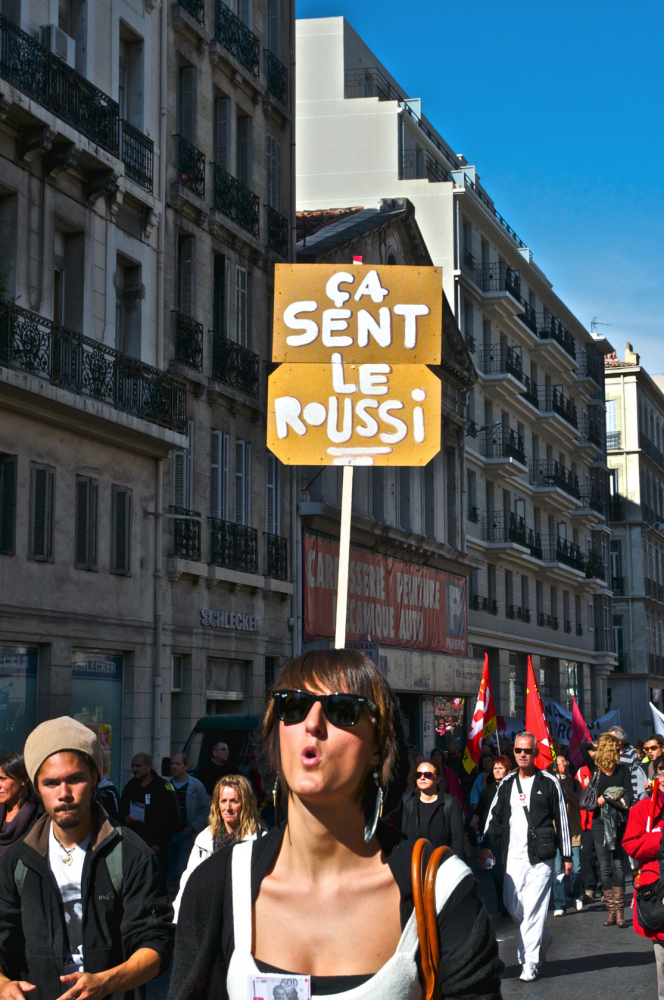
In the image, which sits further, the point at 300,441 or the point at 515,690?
the point at 515,690

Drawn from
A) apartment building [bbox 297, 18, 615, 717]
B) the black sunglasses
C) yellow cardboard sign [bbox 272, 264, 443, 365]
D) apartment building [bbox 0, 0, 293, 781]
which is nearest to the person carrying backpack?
the black sunglasses

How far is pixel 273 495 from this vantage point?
88.9ft

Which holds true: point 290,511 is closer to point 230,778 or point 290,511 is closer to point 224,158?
point 224,158

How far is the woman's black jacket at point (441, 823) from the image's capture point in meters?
11.4

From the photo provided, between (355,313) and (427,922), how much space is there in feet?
15.7

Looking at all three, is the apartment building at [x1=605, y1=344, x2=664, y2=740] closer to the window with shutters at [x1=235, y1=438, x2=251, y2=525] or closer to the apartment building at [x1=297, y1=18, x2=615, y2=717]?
the apartment building at [x1=297, y1=18, x2=615, y2=717]

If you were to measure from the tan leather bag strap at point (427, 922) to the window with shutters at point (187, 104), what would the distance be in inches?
892

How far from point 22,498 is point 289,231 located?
38.4 ft

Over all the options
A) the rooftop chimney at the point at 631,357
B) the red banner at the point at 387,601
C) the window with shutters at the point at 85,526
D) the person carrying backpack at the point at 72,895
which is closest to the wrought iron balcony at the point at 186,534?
the window with shutters at the point at 85,526

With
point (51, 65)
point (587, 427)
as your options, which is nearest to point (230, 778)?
point (51, 65)

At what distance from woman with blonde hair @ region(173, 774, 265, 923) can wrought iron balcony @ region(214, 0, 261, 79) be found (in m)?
19.4

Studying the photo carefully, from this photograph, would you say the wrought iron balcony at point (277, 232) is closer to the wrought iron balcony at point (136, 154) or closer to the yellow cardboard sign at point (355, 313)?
the wrought iron balcony at point (136, 154)

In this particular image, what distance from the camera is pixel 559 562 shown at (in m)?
51.2

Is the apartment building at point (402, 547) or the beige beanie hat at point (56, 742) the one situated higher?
the apartment building at point (402, 547)
